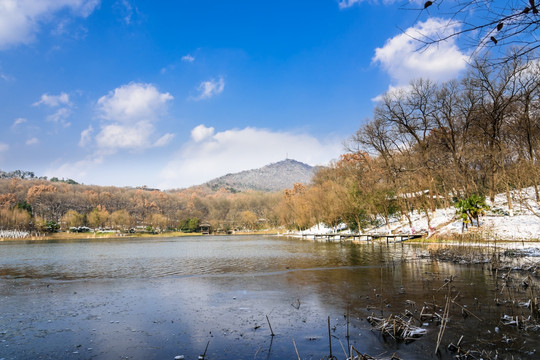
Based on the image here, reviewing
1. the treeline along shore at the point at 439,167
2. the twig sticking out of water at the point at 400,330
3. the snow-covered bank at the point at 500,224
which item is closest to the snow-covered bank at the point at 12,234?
the treeline along shore at the point at 439,167

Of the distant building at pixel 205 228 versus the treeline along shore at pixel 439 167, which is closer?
the treeline along shore at pixel 439 167

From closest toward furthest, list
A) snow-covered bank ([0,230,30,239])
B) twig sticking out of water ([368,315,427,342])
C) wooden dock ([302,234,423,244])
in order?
twig sticking out of water ([368,315,427,342]), wooden dock ([302,234,423,244]), snow-covered bank ([0,230,30,239])

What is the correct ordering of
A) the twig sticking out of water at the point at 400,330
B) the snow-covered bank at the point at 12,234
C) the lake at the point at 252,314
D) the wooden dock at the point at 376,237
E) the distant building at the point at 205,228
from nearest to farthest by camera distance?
1. the lake at the point at 252,314
2. the twig sticking out of water at the point at 400,330
3. the wooden dock at the point at 376,237
4. the snow-covered bank at the point at 12,234
5. the distant building at the point at 205,228

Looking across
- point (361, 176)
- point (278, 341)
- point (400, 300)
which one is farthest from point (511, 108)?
point (278, 341)

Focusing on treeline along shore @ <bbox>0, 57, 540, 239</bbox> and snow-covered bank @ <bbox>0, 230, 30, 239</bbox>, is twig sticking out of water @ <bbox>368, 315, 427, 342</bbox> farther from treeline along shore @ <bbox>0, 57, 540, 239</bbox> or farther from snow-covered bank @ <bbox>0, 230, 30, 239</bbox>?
snow-covered bank @ <bbox>0, 230, 30, 239</bbox>

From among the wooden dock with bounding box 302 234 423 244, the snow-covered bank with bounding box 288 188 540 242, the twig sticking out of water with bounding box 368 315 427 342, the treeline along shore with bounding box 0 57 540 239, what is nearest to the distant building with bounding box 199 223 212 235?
the treeline along shore with bounding box 0 57 540 239

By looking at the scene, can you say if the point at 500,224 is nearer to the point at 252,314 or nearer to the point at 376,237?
the point at 376,237

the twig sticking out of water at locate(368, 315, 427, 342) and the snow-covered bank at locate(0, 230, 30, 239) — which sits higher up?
the twig sticking out of water at locate(368, 315, 427, 342)

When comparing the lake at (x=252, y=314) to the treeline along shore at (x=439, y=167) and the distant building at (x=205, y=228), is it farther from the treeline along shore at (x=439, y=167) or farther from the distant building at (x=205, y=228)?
the distant building at (x=205, y=228)

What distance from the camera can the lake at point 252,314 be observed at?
25.4 feet

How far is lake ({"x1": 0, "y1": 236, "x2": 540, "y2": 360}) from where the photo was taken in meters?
7.75

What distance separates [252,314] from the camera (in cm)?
1093

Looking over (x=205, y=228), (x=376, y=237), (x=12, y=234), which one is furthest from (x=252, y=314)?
(x=205, y=228)

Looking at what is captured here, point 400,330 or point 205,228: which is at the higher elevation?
point 400,330
